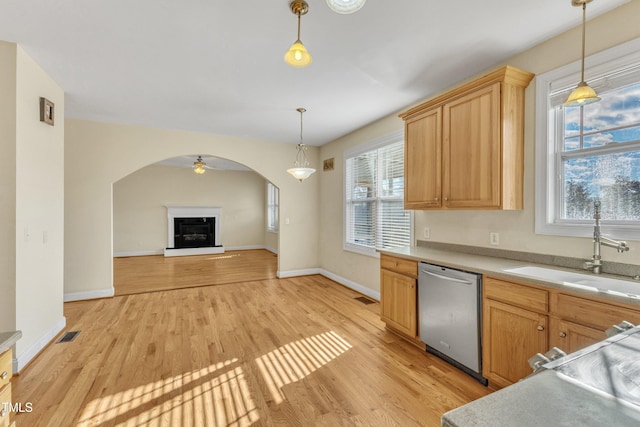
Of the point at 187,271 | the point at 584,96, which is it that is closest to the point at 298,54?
the point at 584,96

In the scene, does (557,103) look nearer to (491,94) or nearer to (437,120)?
(491,94)

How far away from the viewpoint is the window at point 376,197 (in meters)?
4.03

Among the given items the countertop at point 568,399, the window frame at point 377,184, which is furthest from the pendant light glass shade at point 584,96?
the window frame at point 377,184

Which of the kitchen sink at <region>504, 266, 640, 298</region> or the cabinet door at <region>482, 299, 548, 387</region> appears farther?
the cabinet door at <region>482, 299, 548, 387</region>

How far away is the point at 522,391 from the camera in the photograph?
0.71 m

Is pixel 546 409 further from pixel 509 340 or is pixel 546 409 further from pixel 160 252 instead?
pixel 160 252

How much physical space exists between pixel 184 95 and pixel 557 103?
12.4ft

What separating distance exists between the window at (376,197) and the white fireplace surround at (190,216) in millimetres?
5784

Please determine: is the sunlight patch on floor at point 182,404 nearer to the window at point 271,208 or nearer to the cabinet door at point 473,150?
the cabinet door at point 473,150

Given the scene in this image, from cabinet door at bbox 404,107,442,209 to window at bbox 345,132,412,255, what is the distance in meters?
0.63

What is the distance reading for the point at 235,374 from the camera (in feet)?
8.02

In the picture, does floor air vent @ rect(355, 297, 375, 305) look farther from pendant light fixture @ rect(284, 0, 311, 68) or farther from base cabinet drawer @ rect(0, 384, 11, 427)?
base cabinet drawer @ rect(0, 384, 11, 427)

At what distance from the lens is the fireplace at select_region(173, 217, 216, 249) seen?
29.9ft

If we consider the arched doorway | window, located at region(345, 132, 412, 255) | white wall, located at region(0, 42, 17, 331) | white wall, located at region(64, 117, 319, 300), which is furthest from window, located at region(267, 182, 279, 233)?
white wall, located at region(0, 42, 17, 331)
